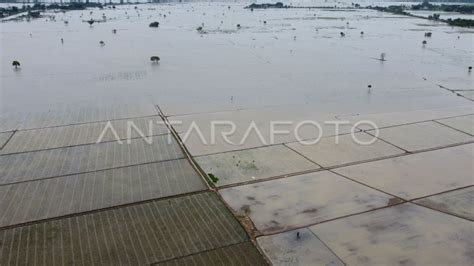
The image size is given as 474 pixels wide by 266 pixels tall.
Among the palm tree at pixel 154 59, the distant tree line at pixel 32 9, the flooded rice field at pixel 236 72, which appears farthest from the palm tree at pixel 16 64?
the distant tree line at pixel 32 9

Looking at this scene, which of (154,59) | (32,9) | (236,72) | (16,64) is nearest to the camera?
(236,72)

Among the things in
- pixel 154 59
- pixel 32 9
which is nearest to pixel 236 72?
pixel 154 59

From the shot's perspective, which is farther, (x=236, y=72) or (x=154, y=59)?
(x=154, y=59)

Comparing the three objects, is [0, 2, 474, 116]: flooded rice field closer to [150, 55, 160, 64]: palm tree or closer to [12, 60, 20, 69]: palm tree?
[12, 60, 20, 69]: palm tree

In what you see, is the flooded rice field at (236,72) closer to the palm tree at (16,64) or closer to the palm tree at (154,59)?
the palm tree at (16,64)

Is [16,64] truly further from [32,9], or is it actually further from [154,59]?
[32,9]

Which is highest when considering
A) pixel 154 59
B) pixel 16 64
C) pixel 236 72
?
pixel 154 59

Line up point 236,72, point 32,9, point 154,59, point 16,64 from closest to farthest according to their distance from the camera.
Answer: point 236,72 < point 16,64 < point 154,59 < point 32,9

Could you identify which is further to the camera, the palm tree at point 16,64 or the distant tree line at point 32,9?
the distant tree line at point 32,9

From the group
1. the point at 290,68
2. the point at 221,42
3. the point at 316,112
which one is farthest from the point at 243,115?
the point at 221,42

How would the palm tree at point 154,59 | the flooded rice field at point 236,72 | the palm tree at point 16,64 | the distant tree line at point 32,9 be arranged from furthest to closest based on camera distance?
the distant tree line at point 32,9, the palm tree at point 154,59, the palm tree at point 16,64, the flooded rice field at point 236,72
